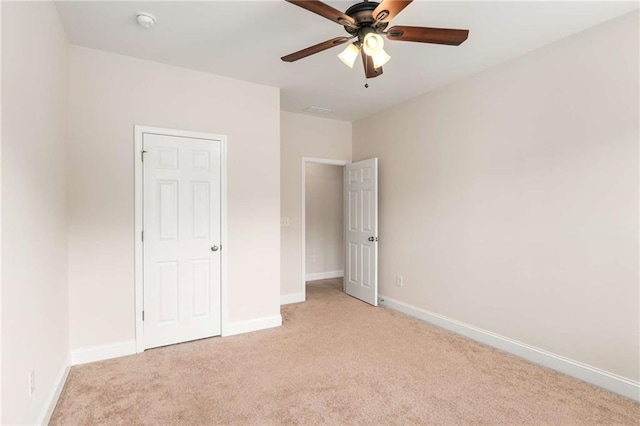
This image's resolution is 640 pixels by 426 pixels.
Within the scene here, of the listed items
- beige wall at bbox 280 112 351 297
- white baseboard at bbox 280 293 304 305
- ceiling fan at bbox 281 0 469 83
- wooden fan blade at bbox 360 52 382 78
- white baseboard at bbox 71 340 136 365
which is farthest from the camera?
beige wall at bbox 280 112 351 297

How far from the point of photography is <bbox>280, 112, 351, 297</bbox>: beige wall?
4699mm

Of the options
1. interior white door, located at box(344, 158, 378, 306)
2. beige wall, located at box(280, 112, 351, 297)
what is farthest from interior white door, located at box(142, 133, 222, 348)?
interior white door, located at box(344, 158, 378, 306)

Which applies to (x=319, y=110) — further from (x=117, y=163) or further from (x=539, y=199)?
(x=539, y=199)

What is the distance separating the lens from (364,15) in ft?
6.07

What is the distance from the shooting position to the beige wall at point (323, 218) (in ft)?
20.2

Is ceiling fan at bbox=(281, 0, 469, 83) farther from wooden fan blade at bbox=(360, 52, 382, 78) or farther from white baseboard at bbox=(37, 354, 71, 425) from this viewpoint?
white baseboard at bbox=(37, 354, 71, 425)

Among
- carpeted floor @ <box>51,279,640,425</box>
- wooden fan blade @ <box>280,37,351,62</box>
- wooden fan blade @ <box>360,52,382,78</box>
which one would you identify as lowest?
carpeted floor @ <box>51,279,640,425</box>

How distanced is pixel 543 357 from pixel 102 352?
3.82m

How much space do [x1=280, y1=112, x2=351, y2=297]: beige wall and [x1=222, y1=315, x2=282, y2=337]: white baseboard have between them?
927mm

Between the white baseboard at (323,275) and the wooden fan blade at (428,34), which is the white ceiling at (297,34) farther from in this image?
the white baseboard at (323,275)

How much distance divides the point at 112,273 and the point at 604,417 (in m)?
3.84

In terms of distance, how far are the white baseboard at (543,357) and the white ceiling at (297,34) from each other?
8.59 feet

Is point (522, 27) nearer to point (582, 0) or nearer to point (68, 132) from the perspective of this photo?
point (582, 0)

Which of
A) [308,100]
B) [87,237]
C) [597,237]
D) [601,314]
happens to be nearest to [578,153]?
[597,237]
